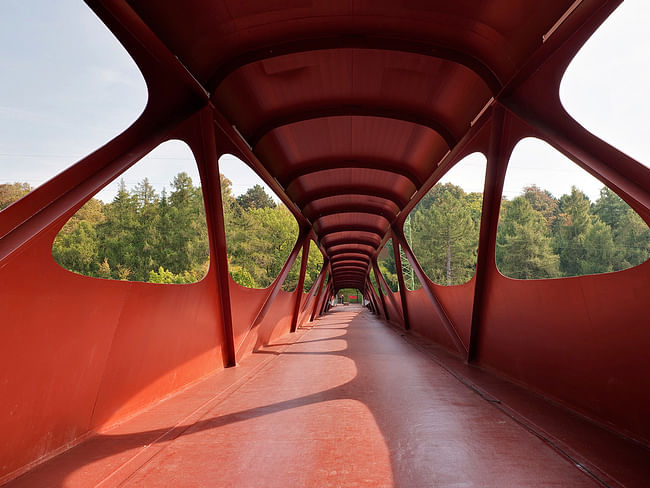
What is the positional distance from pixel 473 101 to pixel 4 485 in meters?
6.59

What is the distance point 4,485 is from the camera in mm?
2631

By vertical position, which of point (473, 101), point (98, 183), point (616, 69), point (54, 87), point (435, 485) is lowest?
point (435, 485)

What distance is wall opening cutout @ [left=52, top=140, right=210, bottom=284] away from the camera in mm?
34094

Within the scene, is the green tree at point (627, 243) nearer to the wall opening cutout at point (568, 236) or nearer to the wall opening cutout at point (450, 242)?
the wall opening cutout at point (568, 236)

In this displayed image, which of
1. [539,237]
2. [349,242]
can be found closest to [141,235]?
[349,242]

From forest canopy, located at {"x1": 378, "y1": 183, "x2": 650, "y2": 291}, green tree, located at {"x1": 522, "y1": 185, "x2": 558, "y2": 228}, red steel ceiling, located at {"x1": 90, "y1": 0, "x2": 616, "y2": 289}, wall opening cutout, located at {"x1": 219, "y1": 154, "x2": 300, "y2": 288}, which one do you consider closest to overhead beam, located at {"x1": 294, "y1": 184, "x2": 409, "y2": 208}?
red steel ceiling, located at {"x1": 90, "y1": 0, "x2": 616, "y2": 289}

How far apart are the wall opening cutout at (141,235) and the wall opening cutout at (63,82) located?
3188 centimetres

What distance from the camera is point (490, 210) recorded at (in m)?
6.00

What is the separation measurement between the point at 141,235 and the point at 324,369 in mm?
41977

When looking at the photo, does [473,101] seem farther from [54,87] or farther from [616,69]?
[54,87]

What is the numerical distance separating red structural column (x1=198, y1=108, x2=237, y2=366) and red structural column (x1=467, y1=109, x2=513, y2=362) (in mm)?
4142

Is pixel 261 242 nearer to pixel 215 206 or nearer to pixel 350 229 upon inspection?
pixel 350 229

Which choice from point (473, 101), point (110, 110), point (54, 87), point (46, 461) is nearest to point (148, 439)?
point (46, 461)

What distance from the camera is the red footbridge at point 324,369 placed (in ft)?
9.59
